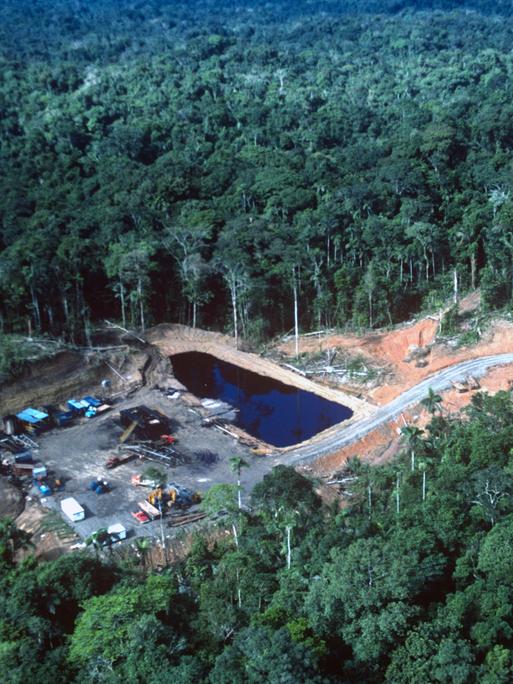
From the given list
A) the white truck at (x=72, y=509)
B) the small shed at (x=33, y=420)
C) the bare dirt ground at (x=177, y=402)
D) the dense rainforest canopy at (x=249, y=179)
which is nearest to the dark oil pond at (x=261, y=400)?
the bare dirt ground at (x=177, y=402)

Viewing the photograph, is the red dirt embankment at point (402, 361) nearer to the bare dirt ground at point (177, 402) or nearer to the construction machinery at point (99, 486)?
the bare dirt ground at point (177, 402)

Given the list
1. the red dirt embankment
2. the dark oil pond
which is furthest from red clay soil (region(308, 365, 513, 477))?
the dark oil pond

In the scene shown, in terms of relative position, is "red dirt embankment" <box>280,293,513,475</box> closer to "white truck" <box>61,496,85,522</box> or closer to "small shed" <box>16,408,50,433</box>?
"white truck" <box>61,496,85,522</box>

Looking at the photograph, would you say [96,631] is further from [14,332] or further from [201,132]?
[201,132]

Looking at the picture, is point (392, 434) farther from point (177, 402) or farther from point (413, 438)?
point (177, 402)

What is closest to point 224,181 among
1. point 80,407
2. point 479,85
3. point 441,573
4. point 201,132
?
point 201,132

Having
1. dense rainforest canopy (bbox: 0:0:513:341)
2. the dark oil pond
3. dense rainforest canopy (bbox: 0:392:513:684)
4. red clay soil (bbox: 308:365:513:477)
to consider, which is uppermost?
dense rainforest canopy (bbox: 0:0:513:341)
